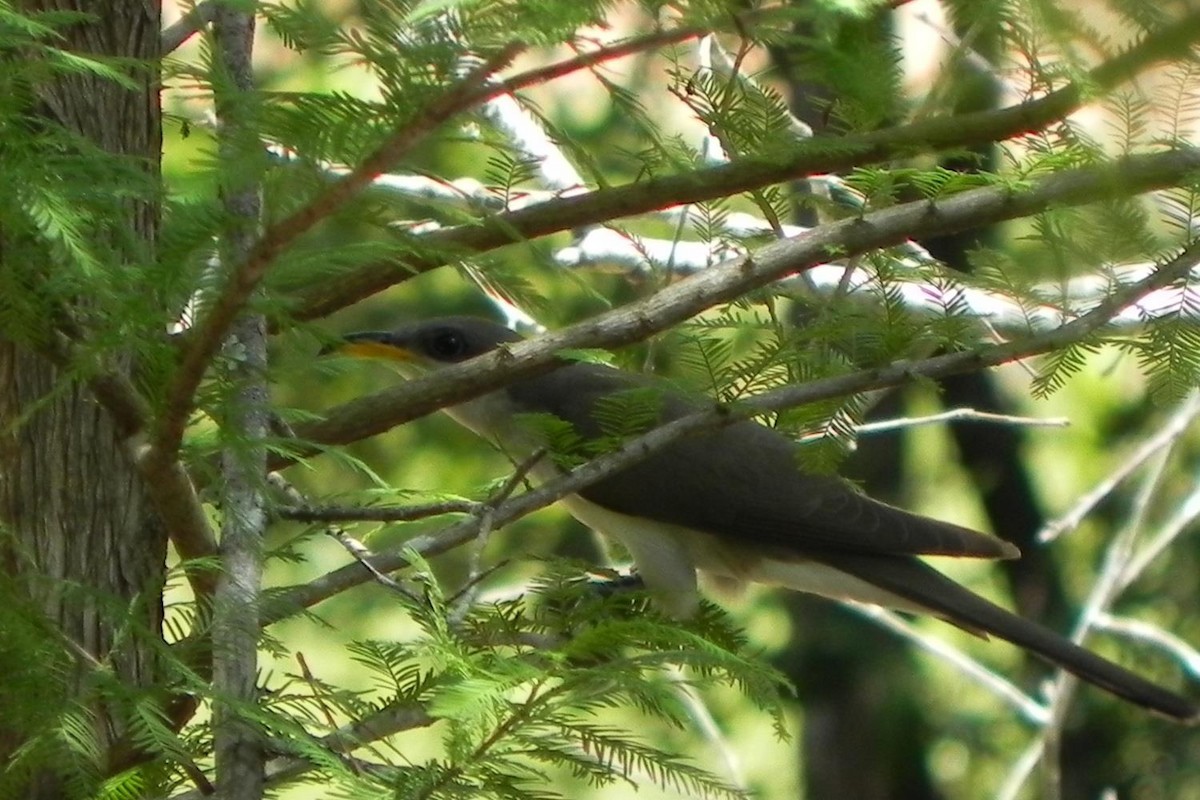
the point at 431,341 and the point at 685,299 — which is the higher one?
the point at 431,341

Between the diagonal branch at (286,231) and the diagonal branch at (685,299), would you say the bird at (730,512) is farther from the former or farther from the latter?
the diagonal branch at (286,231)

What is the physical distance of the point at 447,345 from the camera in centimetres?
535

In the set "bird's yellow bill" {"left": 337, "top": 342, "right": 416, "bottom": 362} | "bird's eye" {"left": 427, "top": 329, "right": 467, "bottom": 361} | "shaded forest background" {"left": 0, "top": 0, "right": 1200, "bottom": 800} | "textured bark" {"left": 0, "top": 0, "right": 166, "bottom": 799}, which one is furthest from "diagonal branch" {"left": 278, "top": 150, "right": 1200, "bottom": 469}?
"bird's eye" {"left": 427, "top": 329, "right": 467, "bottom": 361}

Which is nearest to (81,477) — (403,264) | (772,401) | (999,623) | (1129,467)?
(403,264)

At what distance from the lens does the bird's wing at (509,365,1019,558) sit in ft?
16.5

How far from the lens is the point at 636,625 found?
2459 mm

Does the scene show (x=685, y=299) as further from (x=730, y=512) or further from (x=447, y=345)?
(x=447, y=345)

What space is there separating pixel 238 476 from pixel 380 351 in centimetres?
230

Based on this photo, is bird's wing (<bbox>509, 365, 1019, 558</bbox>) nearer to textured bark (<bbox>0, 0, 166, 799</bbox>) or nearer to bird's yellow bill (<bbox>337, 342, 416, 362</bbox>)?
bird's yellow bill (<bbox>337, 342, 416, 362</bbox>)

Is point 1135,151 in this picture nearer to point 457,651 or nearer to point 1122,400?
point 457,651

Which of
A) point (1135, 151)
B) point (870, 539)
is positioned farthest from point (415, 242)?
point (870, 539)

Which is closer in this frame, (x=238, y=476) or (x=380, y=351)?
(x=238, y=476)

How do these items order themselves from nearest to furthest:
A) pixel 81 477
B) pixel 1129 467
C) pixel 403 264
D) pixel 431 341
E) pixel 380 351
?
pixel 403 264 < pixel 81 477 < pixel 380 351 < pixel 431 341 < pixel 1129 467

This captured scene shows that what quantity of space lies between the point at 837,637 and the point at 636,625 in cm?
617
